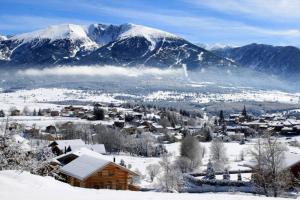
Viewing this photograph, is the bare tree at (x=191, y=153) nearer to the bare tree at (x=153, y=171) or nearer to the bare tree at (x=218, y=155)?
the bare tree at (x=218, y=155)

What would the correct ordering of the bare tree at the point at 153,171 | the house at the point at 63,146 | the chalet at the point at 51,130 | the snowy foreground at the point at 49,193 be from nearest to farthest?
1. the snowy foreground at the point at 49,193
2. the bare tree at the point at 153,171
3. the house at the point at 63,146
4. the chalet at the point at 51,130

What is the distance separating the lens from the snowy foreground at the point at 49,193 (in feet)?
61.3

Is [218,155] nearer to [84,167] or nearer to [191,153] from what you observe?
[191,153]

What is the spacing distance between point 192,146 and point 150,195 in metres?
71.1

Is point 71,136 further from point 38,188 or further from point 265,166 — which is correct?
point 38,188

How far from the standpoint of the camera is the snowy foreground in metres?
18.7

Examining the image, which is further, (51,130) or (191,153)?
(51,130)

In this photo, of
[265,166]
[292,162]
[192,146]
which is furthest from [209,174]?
[192,146]

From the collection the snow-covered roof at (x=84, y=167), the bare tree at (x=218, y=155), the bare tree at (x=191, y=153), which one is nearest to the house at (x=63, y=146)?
the bare tree at (x=191, y=153)

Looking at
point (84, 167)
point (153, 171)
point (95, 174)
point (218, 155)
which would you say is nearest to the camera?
point (95, 174)

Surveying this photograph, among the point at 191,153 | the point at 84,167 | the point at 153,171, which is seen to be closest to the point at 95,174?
the point at 84,167

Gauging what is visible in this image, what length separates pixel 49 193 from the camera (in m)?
19.3

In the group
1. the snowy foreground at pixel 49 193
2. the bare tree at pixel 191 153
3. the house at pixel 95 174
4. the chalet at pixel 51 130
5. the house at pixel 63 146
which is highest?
the snowy foreground at pixel 49 193

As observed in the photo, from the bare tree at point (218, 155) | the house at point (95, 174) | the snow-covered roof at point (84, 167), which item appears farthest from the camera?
the bare tree at point (218, 155)
